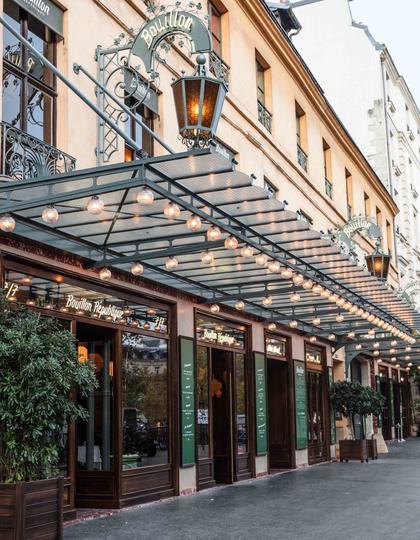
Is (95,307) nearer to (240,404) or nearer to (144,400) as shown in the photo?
(144,400)

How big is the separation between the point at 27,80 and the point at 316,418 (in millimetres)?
15012

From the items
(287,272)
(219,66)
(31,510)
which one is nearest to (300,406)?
(287,272)

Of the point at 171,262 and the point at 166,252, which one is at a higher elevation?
the point at 166,252

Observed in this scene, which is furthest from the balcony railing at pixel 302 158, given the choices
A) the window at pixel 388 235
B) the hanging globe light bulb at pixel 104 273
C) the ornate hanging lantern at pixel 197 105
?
the ornate hanging lantern at pixel 197 105

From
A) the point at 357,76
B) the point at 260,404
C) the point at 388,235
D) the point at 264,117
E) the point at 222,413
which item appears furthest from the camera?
the point at 357,76

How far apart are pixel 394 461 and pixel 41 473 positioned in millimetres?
15881

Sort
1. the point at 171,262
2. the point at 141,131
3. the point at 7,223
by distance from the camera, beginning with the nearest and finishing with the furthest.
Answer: the point at 7,223 < the point at 171,262 < the point at 141,131

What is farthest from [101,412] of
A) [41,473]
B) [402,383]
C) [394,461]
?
[402,383]

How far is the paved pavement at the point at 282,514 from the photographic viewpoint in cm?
1038

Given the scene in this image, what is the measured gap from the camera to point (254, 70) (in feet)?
63.2

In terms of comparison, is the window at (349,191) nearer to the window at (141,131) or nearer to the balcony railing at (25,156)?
the window at (141,131)

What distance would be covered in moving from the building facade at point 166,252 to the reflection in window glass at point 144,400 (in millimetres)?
36

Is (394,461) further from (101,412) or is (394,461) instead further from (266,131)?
(101,412)

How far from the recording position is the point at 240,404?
17.9 m
